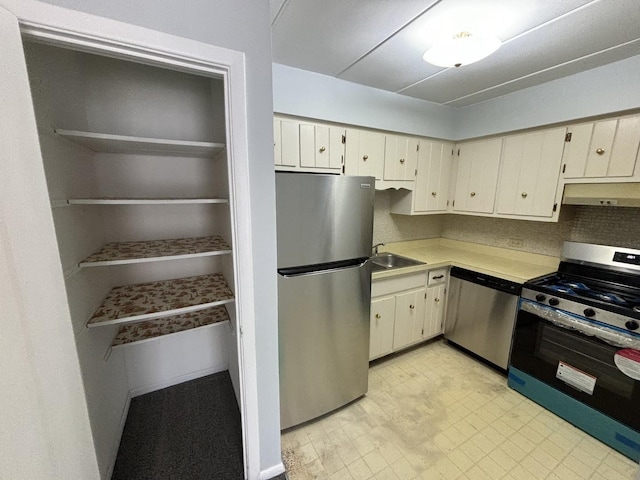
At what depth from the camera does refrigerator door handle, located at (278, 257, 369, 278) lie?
4.98 feet

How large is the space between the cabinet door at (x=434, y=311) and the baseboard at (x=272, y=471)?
5.70 feet

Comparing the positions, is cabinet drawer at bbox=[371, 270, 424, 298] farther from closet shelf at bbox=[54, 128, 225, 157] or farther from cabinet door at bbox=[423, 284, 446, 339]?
closet shelf at bbox=[54, 128, 225, 157]

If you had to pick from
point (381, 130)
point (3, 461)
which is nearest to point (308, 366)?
point (3, 461)

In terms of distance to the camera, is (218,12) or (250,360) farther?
(250,360)

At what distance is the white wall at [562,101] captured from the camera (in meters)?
1.69

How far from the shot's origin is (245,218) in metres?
1.14

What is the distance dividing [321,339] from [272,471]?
2.42 ft

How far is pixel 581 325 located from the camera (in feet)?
5.46

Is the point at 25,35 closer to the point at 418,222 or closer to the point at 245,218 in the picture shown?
the point at 245,218

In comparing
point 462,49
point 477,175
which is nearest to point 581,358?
point 477,175

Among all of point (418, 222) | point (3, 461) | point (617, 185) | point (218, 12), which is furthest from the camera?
point (418, 222)

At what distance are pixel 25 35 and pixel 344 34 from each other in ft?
4.52

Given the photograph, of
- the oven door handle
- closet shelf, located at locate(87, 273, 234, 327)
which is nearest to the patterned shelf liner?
closet shelf, located at locate(87, 273, 234, 327)

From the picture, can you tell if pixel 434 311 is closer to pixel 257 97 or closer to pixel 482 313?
pixel 482 313
